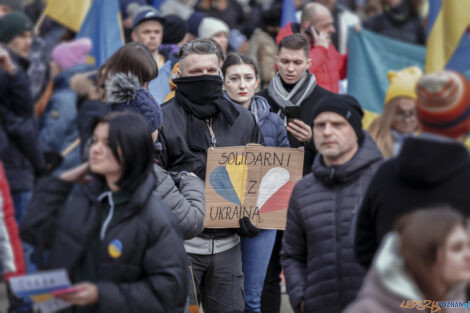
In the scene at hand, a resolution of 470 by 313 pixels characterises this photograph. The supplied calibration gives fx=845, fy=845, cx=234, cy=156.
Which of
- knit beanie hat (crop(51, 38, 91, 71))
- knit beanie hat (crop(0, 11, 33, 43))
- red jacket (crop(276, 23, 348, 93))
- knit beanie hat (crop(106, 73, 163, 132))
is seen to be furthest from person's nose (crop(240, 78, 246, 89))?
knit beanie hat (crop(51, 38, 91, 71))

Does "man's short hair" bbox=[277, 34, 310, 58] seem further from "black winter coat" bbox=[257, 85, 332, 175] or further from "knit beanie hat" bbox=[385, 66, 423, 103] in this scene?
"knit beanie hat" bbox=[385, 66, 423, 103]

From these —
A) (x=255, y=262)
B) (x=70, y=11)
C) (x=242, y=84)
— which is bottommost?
(x=255, y=262)

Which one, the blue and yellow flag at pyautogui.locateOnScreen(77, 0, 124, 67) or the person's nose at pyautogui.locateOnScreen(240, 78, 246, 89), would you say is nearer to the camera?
the person's nose at pyautogui.locateOnScreen(240, 78, 246, 89)

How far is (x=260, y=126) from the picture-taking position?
21.9ft

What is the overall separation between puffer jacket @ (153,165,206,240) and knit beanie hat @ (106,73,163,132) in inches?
14.9

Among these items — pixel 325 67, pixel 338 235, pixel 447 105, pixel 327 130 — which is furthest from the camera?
pixel 325 67

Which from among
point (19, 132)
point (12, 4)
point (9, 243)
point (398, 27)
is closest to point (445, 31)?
point (398, 27)

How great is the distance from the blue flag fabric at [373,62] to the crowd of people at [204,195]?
1461 millimetres

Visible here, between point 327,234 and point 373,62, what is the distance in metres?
5.58

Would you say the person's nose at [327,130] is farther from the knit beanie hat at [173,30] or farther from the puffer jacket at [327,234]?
the knit beanie hat at [173,30]

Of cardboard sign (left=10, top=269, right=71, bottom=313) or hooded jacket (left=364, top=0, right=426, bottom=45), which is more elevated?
hooded jacket (left=364, top=0, right=426, bottom=45)

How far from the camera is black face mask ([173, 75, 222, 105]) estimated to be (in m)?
6.08

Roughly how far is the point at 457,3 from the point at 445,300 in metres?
6.52

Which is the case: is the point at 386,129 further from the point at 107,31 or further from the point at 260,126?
the point at 107,31
